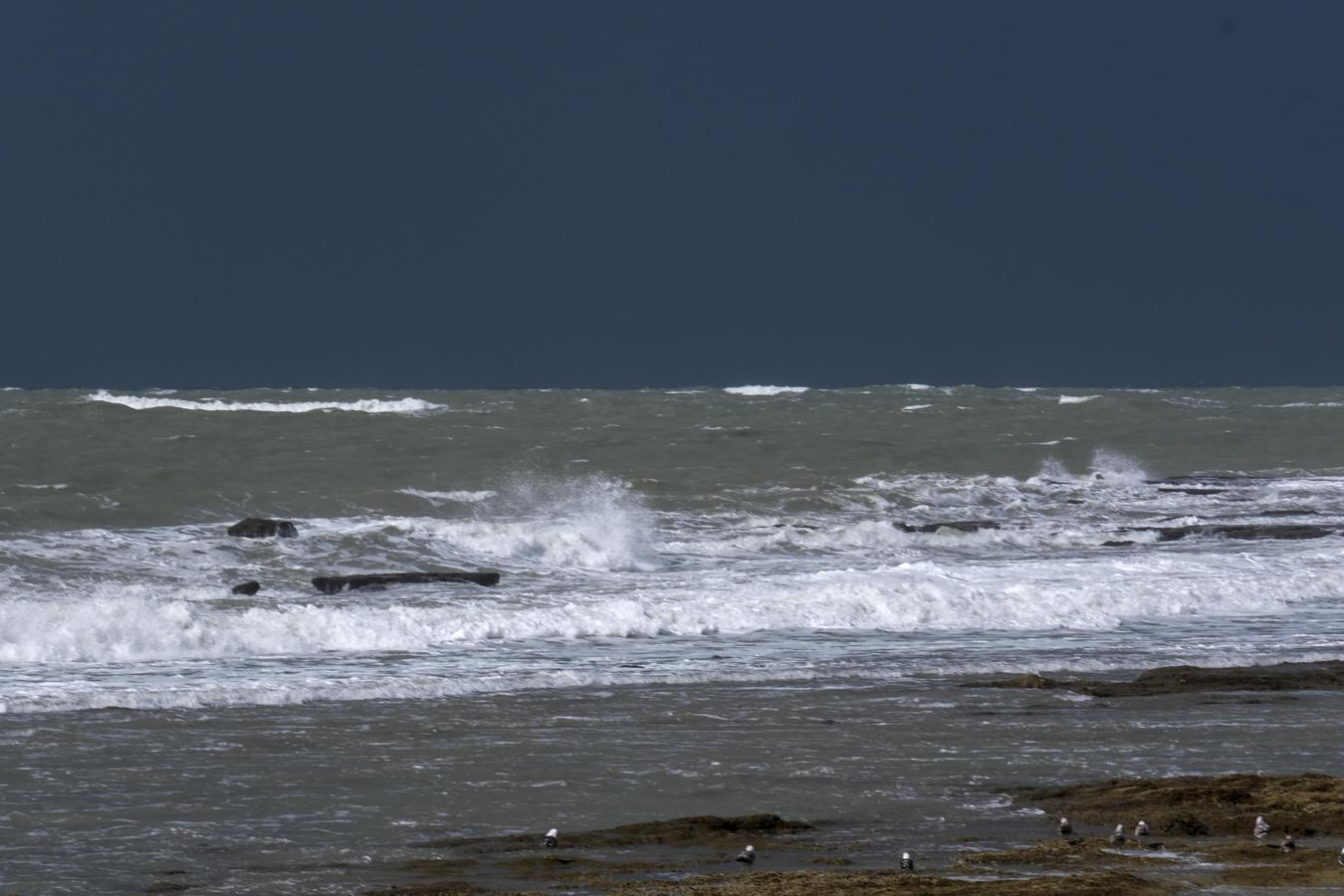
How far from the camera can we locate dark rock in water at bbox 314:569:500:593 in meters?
14.4

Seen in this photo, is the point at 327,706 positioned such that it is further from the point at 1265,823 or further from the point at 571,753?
the point at 1265,823

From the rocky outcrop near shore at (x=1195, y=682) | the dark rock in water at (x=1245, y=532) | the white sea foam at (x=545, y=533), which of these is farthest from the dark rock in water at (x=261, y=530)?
the dark rock in water at (x=1245, y=532)

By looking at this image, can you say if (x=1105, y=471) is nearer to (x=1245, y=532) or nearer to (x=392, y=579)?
(x=1245, y=532)

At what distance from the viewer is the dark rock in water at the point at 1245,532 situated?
19.7 m

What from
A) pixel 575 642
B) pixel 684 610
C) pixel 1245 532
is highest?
pixel 1245 532

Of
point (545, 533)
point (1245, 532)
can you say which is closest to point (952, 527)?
point (1245, 532)

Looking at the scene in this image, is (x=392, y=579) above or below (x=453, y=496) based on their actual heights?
below

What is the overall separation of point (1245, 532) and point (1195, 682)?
10484mm

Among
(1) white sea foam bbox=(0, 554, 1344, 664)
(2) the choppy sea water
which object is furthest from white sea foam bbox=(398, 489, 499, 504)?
(1) white sea foam bbox=(0, 554, 1344, 664)

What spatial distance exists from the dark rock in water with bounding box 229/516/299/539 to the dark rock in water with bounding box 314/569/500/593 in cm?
240

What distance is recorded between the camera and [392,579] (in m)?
14.9

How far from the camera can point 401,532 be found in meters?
18.5

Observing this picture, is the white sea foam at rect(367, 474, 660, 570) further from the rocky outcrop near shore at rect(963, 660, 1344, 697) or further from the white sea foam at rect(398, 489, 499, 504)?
the rocky outcrop near shore at rect(963, 660, 1344, 697)

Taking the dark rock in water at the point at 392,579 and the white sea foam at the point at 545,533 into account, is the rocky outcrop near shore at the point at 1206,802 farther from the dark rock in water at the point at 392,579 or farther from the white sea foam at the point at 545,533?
the white sea foam at the point at 545,533
